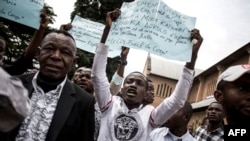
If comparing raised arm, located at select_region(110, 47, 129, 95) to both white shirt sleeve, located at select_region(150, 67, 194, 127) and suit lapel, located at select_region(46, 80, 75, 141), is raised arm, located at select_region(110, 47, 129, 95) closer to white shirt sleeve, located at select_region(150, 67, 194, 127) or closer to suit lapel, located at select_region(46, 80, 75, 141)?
white shirt sleeve, located at select_region(150, 67, 194, 127)

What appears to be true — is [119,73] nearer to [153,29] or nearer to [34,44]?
[153,29]

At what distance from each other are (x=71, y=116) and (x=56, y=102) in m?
0.14

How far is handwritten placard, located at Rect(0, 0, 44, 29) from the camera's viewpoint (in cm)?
405

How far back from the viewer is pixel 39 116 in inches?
94.4

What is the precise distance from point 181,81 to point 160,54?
67 centimetres

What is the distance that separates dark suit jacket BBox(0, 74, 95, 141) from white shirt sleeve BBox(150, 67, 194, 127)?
3.57 ft

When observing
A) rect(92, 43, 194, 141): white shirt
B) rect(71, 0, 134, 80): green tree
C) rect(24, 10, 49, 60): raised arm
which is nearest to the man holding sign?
rect(92, 43, 194, 141): white shirt

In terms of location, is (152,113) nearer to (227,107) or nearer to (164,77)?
(227,107)

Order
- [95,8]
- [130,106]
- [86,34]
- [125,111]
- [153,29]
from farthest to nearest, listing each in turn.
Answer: [95,8] < [86,34] < [153,29] < [130,106] < [125,111]

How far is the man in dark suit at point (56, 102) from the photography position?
2.37m

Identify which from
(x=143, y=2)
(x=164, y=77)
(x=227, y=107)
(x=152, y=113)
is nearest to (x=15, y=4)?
(x=143, y=2)

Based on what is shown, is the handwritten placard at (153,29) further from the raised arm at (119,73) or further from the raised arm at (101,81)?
the raised arm at (101,81)

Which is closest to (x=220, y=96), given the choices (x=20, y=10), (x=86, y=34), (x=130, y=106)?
(x=130, y=106)

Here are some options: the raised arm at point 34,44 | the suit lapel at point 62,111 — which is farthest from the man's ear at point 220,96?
the raised arm at point 34,44
